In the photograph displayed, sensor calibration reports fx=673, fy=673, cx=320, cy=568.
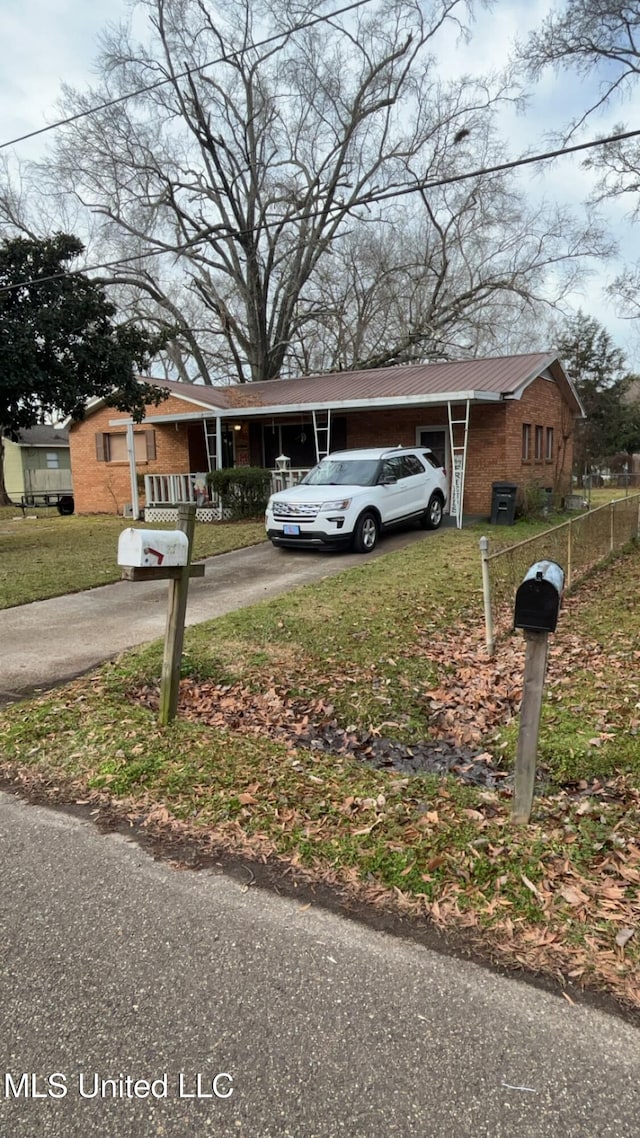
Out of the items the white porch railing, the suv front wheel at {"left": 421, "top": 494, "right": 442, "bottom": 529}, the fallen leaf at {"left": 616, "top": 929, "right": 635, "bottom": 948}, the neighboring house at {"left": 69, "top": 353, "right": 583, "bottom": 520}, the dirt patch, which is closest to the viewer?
the fallen leaf at {"left": 616, "top": 929, "right": 635, "bottom": 948}

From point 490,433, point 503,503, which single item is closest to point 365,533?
point 503,503

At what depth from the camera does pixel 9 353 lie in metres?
12.7

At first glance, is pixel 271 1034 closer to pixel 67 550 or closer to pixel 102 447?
pixel 67 550

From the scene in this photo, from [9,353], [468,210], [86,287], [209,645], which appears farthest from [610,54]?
[209,645]

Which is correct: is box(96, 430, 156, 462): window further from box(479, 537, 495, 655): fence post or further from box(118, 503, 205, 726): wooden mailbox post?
box(118, 503, 205, 726): wooden mailbox post

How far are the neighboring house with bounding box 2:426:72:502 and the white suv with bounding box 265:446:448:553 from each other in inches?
1132

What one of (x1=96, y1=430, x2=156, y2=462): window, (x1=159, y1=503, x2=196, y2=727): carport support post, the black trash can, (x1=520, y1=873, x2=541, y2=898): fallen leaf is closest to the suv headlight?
the black trash can

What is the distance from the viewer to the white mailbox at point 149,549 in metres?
3.99

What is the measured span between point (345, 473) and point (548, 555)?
551cm

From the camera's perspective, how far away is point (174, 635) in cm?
452

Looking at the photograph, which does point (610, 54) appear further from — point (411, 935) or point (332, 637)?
point (411, 935)

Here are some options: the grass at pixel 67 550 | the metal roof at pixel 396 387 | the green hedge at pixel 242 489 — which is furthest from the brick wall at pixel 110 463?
the green hedge at pixel 242 489

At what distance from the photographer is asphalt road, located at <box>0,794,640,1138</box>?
1.82m

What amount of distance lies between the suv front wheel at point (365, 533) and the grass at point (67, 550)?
8.35ft
